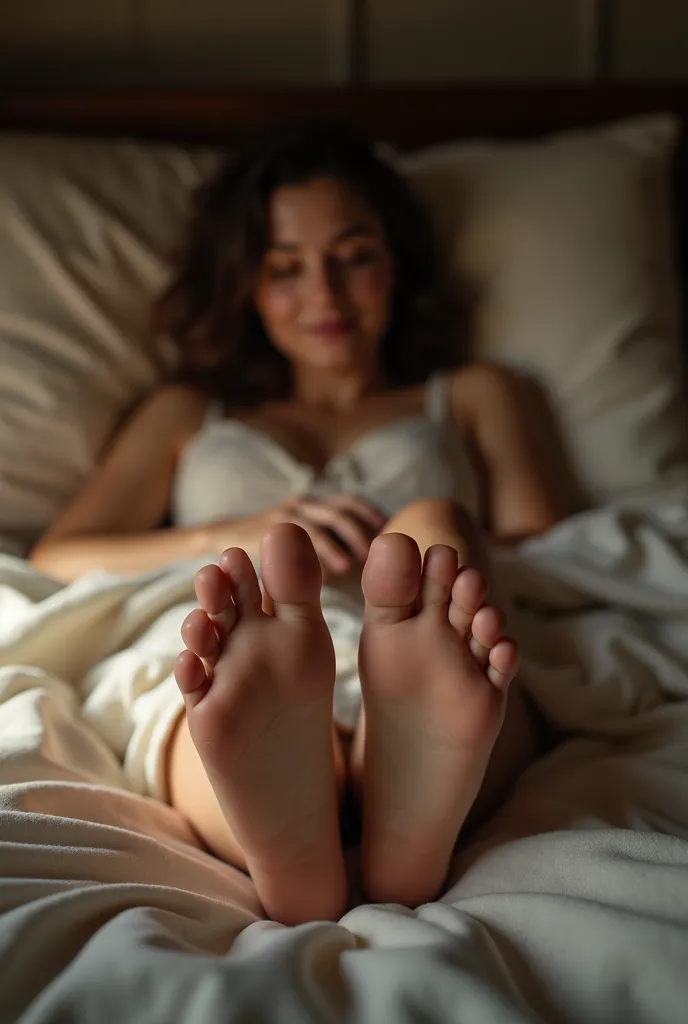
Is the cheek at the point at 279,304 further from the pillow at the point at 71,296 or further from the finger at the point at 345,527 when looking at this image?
the finger at the point at 345,527

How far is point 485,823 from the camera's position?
621mm

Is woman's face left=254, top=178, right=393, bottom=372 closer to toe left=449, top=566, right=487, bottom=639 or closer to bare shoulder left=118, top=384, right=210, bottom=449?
bare shoulder left=118, top=384, right=210, bottom=449

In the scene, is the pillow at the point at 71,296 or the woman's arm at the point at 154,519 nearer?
the woman's arm at the point at 154,519

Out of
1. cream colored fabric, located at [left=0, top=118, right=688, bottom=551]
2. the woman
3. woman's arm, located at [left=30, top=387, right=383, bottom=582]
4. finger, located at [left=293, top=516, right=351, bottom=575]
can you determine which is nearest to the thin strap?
the woman

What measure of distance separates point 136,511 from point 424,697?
0.58 meters

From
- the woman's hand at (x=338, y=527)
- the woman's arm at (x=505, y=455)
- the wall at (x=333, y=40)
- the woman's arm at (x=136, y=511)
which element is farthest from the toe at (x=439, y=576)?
the wall at (x=333, y=40)

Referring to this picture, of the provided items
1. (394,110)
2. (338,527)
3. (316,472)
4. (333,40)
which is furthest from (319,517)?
(333,40)

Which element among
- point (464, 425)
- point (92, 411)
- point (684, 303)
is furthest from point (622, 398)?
point (92, 411)

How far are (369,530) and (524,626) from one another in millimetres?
149

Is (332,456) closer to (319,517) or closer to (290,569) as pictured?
(319,517)

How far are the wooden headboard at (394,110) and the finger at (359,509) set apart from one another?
754 mm

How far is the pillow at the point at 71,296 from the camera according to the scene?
103 centimetres

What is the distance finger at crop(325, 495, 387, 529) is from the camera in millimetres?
798

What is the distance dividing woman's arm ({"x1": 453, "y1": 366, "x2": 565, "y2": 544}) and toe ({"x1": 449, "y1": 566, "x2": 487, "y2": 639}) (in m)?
0.47
